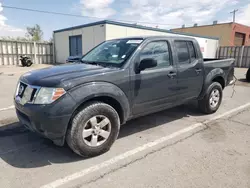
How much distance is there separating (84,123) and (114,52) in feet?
5.18

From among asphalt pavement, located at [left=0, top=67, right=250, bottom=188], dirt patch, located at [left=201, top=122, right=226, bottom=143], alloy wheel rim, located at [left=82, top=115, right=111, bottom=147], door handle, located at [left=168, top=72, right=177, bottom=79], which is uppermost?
door handle, located at [left=168, top=72, right=177, bottom=79]

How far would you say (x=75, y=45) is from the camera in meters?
19.7

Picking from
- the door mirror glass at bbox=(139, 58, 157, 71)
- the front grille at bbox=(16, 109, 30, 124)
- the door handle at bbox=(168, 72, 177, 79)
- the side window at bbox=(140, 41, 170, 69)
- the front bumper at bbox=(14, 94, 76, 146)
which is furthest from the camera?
the door handle at bbox=(168, 72, 177, 79)

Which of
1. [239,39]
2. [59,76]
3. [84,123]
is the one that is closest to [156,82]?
[84,123]

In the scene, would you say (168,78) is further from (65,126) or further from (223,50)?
(223,50)

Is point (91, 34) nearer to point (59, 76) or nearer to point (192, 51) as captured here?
point (192, 51)

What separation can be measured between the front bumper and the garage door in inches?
672

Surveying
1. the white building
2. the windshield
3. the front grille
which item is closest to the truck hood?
the windshield

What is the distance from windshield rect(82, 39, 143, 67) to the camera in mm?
3480


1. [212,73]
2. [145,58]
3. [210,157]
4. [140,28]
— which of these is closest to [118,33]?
[140,28]

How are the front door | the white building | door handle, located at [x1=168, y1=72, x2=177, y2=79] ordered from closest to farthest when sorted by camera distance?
1. the front door
2. door handle, located at [x1=168, y1=72, x2=177, y2=79]
3. the white building

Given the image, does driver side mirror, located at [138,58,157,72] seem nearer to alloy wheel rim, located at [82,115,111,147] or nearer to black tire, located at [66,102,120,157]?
black tire, located at [66,102,120,157]

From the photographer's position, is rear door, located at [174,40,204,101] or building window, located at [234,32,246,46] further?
building window, located at [234,32,246,46]

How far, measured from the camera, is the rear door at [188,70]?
4.14 m
